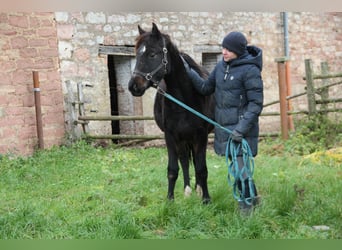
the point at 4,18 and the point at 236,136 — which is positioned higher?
the point at 4,18

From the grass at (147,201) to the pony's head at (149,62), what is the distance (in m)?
0.93

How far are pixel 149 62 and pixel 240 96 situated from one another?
773 millimetres

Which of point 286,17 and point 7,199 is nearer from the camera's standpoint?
point 7,199

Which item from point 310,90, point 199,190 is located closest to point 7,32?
point 199,190

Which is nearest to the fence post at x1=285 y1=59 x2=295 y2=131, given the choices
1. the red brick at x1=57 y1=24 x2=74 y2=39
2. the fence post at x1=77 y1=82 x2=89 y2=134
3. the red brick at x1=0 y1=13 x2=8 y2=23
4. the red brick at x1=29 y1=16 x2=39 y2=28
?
the fence post at x1=77 y1=82 x2=89 y2=134

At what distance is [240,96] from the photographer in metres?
3.35

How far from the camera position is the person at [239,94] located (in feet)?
10.7

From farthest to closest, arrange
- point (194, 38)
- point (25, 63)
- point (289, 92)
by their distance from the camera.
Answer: point (289, 92)
point (194, 38)
point (25, 63)

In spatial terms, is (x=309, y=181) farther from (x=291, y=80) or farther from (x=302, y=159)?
(x=291, y=80)

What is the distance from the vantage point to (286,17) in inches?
386

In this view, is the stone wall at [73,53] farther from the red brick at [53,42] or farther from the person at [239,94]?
the person at [239,94]

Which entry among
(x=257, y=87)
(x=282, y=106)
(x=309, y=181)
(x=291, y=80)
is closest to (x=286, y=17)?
(x=291, y=80)

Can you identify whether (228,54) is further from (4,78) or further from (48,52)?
(48,52)

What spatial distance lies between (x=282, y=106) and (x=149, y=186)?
141 inches
